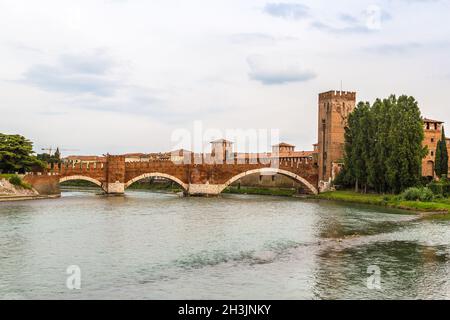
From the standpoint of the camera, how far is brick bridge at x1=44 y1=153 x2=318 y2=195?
50556 millimetres

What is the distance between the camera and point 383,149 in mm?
41062

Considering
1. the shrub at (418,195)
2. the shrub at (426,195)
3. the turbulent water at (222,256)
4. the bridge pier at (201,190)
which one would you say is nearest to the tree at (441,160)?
the shrub at (418,195)

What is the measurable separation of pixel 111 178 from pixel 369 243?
32650mm

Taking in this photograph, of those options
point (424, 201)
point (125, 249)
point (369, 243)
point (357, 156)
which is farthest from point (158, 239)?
point (357, 156)

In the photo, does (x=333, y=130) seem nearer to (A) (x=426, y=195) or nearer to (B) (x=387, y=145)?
(B) (x=387, y=145)

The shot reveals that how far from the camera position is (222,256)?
18.7 meters

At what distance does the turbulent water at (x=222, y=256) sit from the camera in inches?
556

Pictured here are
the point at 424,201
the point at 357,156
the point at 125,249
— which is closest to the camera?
the point at 125,249

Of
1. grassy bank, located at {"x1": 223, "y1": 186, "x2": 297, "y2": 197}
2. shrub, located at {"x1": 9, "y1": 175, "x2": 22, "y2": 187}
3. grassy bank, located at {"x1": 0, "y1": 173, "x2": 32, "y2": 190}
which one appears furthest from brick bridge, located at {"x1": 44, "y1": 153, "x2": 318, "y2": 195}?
shrub, located at {"x1": 9, "y1": 175, "x2": 22, "y2": 187}

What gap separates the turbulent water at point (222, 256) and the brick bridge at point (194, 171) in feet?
61.2

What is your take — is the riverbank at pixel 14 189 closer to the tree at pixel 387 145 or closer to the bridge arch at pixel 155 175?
the bridge arch at pixel 155 175

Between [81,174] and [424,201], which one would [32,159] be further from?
[424,201]

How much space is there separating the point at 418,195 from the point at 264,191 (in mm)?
23039

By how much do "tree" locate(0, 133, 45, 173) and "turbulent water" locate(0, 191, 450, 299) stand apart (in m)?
14.5
